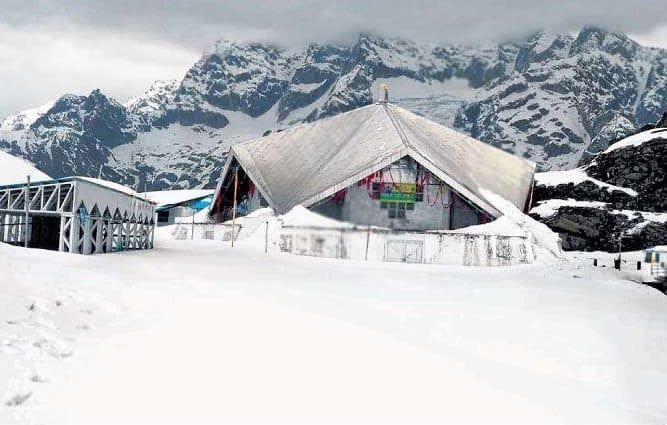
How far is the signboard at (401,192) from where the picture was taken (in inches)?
1207

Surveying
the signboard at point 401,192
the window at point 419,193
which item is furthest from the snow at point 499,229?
the signboard at point 401,192

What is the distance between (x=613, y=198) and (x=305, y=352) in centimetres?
6156

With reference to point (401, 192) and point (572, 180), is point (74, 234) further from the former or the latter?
point (572, 180)

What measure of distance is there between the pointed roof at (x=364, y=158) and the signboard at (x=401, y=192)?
5.69ft

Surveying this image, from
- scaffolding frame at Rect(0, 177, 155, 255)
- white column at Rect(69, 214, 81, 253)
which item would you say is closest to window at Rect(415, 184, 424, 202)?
scaffolding frame at Rect(0, 177, 155, 255)

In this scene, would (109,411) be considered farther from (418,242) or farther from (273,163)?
(273,163)

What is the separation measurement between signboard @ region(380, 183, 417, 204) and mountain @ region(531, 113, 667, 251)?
98.4 feet

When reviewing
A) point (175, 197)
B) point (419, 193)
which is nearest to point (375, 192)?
point (419, 193)

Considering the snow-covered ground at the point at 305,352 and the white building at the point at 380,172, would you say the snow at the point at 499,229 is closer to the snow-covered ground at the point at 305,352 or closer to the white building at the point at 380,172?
the white building at the point at 380,172

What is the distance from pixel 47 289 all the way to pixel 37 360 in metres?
4.51

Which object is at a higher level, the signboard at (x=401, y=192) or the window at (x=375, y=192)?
the signboard at (x=401, y=192)

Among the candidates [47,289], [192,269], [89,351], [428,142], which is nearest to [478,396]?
[89,351]

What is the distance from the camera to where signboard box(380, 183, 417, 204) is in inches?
1207

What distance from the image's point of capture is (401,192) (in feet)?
113
